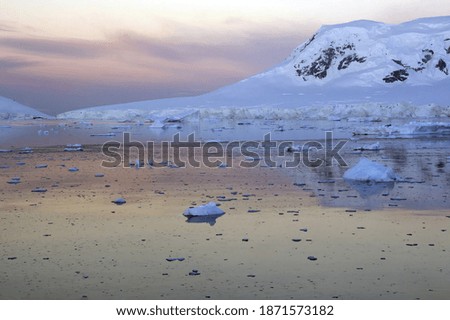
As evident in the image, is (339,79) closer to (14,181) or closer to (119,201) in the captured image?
(14,181)

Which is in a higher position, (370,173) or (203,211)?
(370,173)

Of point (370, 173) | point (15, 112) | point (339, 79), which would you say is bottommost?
point (370, 173)

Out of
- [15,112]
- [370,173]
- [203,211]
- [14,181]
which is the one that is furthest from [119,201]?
[15,112]

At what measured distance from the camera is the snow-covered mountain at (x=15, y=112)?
9119cm

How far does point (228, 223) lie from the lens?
27.0ft

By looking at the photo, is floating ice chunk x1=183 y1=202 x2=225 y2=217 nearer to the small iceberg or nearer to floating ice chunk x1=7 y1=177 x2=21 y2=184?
the small iceberg

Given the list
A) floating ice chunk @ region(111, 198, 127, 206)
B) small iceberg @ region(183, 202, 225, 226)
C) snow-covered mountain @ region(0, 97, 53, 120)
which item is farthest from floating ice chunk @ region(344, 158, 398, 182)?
snow-covered mountain @ region(0, 97, 53, 120)

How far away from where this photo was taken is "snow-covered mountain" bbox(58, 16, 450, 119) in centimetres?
6675

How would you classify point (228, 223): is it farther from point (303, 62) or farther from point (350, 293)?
point (303, 62)

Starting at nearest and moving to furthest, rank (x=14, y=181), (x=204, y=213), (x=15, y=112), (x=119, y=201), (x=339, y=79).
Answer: (x=204, y=213) → (x=119, y=201) → (x=14, y=181) → (x=339, y=79) → (x=15, y=112)

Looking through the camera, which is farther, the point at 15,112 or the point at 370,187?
the point at 15,112

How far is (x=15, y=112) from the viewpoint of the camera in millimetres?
102812

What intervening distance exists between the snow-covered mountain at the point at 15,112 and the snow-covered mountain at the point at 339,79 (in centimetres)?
656

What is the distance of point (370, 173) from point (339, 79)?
79830 mm
